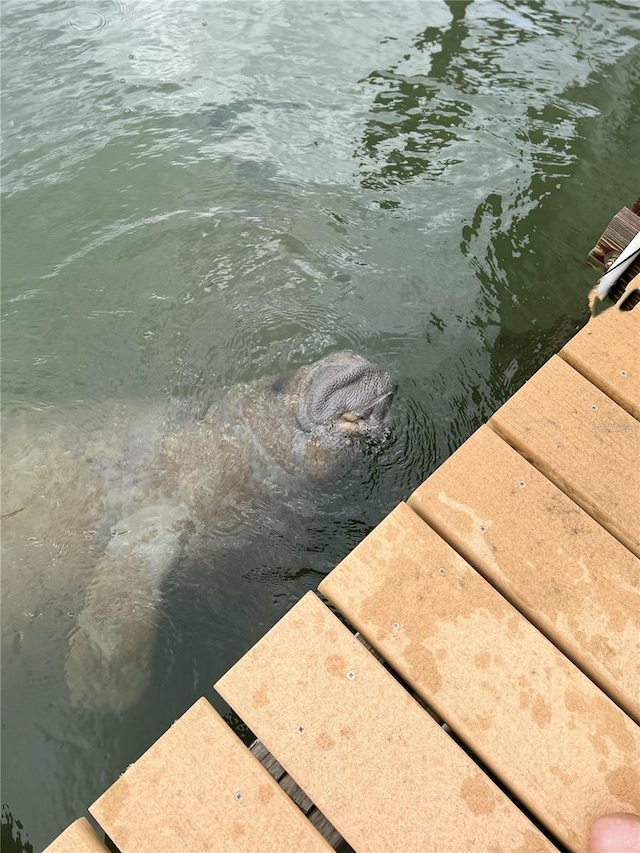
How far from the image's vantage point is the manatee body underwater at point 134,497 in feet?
14.6

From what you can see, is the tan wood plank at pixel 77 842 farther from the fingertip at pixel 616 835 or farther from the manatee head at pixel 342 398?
the manatee head at pixel 342 398

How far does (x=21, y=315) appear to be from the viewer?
19.7 feet

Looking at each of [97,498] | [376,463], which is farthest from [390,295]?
[97,498]

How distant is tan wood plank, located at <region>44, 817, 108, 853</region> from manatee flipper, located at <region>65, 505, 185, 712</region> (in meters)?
1.37

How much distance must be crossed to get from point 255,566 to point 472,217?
4.42 meters

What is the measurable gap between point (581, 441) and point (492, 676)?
1.58m

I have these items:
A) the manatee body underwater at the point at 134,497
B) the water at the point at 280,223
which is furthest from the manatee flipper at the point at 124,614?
the water at the point at 280,223

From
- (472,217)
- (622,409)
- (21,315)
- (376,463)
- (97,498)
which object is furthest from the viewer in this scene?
(472,217)

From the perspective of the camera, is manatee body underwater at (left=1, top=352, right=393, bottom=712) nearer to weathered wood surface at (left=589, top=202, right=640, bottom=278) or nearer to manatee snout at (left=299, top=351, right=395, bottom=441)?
manatee snout at (left=299, top=351, right=395, bottom=441)

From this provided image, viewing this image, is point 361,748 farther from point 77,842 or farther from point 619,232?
point 619,232

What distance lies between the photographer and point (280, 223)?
651 centimetres

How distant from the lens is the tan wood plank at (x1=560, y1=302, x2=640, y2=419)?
4.07 m

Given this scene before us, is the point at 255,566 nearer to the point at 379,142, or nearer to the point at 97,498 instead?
the point at 97,498

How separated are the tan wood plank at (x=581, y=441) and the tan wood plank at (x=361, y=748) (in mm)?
1599
